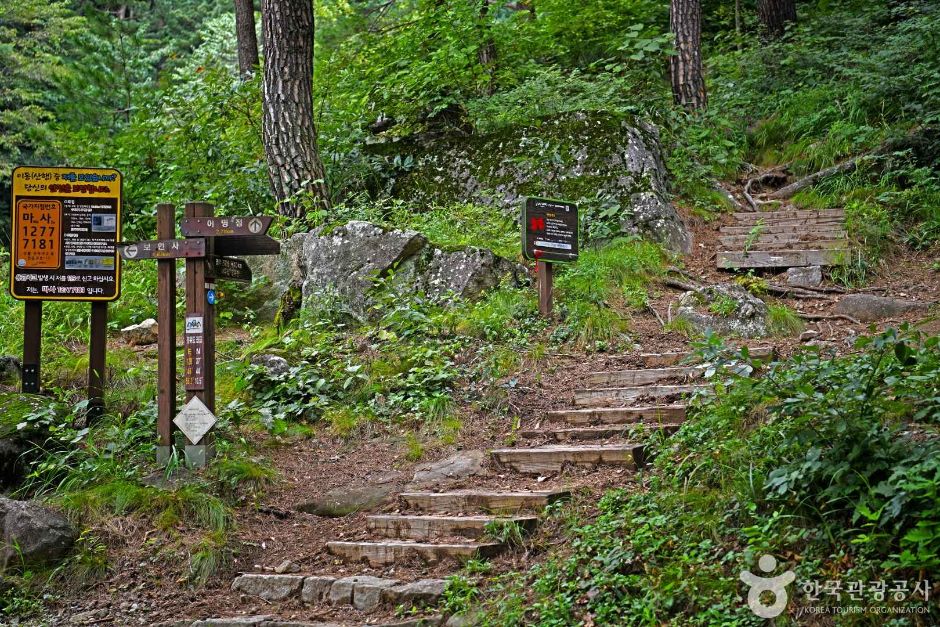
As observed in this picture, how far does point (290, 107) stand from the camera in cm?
1062

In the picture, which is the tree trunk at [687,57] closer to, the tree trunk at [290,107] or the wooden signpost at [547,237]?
the wooden signpost at [547,237]

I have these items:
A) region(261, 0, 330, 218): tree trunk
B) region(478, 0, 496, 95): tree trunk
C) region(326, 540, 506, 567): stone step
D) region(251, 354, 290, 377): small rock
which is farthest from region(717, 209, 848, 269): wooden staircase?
region(326, 540, 506, 567): stone step

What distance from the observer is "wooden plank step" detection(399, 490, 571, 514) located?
5105 millimetres

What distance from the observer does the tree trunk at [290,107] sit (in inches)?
415

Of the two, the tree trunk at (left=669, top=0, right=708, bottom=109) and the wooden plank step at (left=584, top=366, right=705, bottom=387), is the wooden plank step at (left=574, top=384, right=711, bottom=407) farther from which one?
the tree trunk at (left=669, top=0, right=708, bottom=109)

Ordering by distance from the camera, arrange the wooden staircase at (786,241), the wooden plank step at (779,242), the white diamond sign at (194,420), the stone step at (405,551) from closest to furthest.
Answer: the stone step at (405,551), the white diamond sign at (194,420), the wooden staircase at (786,241), the wooden plank step at (779,242)

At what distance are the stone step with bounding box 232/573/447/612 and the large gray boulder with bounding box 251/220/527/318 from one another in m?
4.37

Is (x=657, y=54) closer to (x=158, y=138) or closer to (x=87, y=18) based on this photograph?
(x=158, y=138)

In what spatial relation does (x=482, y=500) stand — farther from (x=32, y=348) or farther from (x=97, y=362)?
(x=32, y=348)

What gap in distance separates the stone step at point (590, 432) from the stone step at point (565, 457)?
0.25m

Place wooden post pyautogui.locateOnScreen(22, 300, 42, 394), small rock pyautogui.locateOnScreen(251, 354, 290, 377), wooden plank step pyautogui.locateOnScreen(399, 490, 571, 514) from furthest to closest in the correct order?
small rock pyautogui.locateOnScreen(251, 354, 290, 377) < wooden post pyautogui.locateOnScreen(22, 300, 42, 394) < wooden plank step pyautogui.locateOnScreen(399, 490, 571, 514)

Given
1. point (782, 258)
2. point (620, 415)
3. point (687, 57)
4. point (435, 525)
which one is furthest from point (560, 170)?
point (435, 525)

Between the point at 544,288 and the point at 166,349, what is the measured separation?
3960 mm

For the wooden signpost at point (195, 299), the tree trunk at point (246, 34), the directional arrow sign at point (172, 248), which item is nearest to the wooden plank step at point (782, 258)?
the wooden signpost at point (195, 299)
